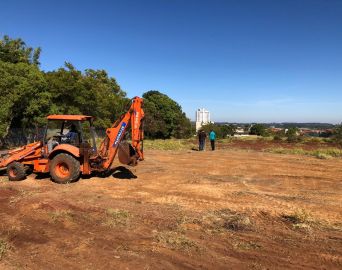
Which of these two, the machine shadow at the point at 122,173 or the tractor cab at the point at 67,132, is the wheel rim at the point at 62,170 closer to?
the tractor cab at the point at 67,132

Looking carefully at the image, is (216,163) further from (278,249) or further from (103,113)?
(103,113)

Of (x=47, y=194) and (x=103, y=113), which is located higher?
(x=103, y=113)

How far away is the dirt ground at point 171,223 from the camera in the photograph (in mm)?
6488

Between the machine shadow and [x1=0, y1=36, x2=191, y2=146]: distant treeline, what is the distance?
2.56m

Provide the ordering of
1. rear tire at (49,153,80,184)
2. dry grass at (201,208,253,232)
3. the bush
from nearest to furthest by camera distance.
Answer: dry grass at (201,208,253,232)
rear tire at (49,153,80,184)
the bush

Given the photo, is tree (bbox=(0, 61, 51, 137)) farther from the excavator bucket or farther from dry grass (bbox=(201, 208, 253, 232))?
dry grass (bbox=(201, 208, 253, 232))

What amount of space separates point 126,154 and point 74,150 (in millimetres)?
1760

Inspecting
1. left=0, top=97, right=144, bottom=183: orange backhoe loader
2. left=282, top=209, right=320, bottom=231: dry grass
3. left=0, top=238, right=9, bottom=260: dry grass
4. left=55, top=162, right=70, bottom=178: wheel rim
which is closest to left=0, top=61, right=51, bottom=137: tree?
left=0, top=97, right=144, bottom=183: orange backhoe loader

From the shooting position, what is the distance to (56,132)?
46.3 ft

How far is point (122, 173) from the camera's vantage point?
611 inches

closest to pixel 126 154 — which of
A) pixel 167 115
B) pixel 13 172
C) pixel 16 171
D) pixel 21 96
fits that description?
pixel 16 171

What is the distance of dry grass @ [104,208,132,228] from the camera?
839 centimetres

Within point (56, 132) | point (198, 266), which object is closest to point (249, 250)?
point (198, 266)

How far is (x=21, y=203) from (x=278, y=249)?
6795 mm
